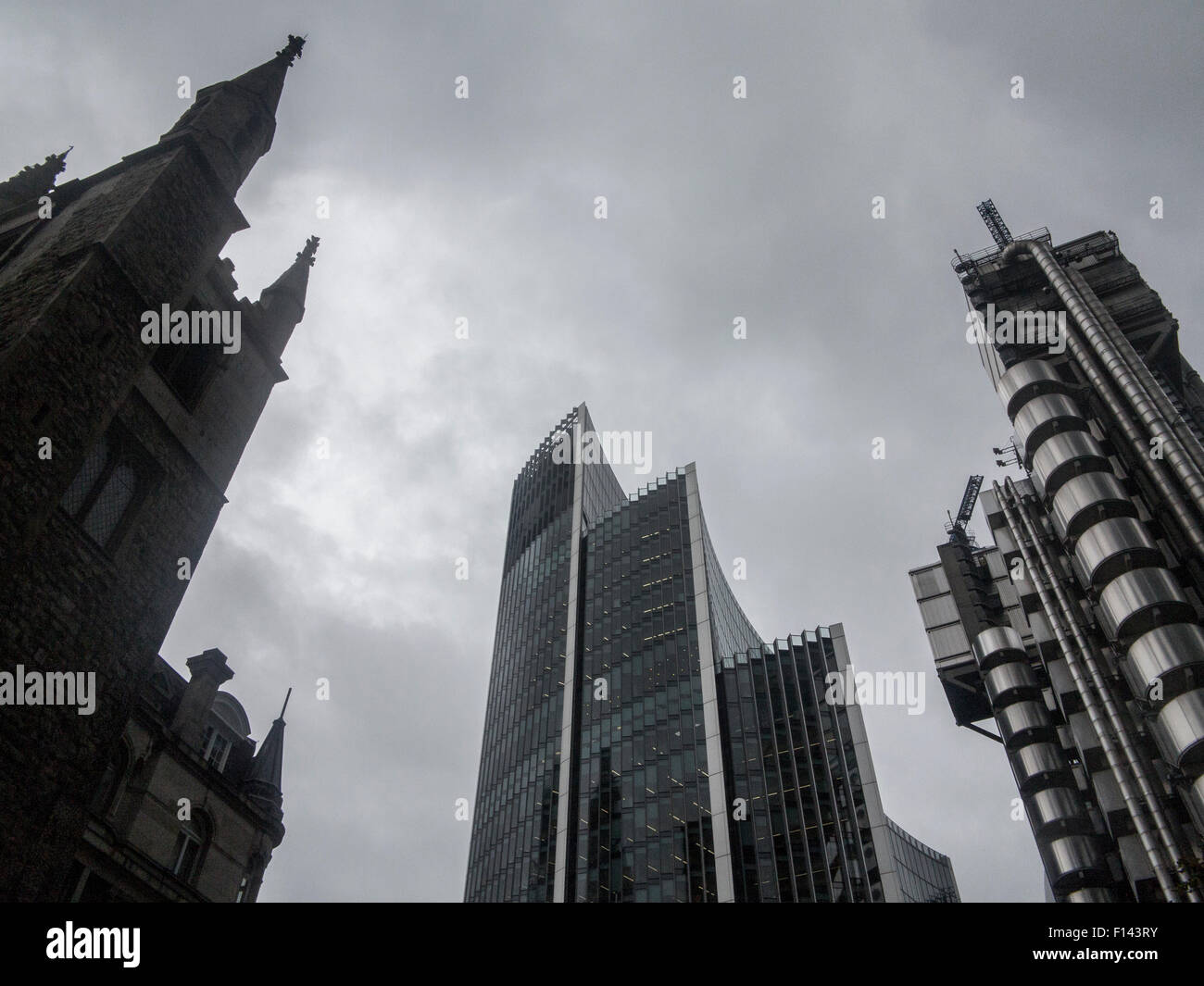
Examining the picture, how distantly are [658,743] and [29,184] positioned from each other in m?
70.6

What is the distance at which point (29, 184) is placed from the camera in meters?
27.1

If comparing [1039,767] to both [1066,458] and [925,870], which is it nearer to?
[1066,458]

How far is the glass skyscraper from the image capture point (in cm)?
7438

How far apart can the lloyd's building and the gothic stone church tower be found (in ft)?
134

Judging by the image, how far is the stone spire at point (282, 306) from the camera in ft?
85.5

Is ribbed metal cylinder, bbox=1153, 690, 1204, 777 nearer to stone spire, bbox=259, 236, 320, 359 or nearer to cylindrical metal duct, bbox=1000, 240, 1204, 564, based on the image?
cylindrical metal duct, bbox=1000, 240, 1204, 564

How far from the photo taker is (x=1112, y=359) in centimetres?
4781

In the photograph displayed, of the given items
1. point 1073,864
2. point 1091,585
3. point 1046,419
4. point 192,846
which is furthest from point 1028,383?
point 192,846

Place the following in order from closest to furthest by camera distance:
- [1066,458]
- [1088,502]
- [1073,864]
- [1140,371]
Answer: [1140,371], [1088,502], [1073,864], [1066,458]

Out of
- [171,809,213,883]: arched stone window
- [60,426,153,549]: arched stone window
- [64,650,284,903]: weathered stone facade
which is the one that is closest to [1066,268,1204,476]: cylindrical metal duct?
[64,650,284,903]: weathered stone facade

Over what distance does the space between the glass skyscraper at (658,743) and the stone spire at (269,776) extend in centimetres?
4803
